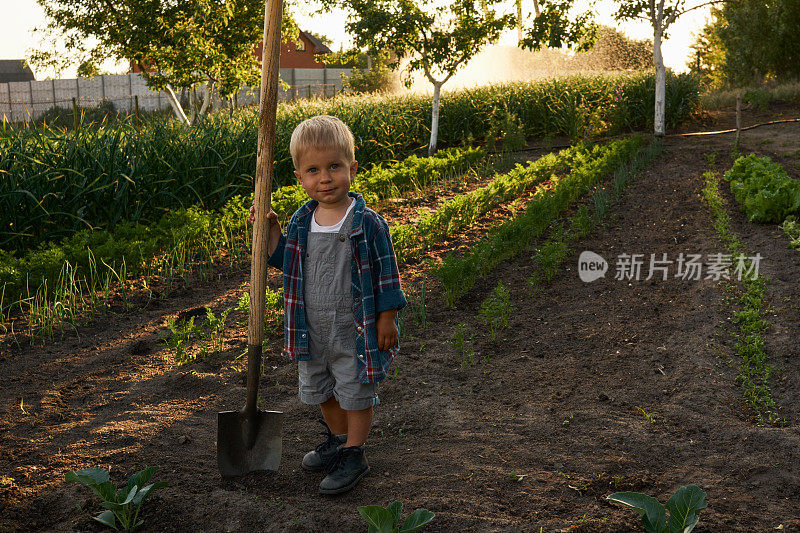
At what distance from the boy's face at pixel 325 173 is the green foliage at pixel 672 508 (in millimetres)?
1436

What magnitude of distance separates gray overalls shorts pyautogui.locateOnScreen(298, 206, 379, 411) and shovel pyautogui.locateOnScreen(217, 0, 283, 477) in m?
0.21

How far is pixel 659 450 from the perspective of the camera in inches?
124

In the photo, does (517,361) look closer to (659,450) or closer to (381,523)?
(659,450)

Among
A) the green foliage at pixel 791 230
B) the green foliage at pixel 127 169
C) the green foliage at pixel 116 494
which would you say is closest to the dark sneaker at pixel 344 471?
the green foliage at pixel 116 494

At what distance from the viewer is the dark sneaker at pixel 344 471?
2717 millimetres

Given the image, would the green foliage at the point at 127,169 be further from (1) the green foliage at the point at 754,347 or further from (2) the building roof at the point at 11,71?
(2) the building roof at the point at 11,71

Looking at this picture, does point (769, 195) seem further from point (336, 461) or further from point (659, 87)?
point (659, 87)

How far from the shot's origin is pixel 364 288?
2631 millimetres

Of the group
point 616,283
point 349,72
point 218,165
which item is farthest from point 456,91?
point 349,72

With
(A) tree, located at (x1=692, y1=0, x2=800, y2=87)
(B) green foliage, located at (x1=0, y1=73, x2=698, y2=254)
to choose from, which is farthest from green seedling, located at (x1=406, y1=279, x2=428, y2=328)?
(A) tree, located at (x1=692, y1=0, x2=800, y2=87)

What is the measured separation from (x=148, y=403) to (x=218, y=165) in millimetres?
4695

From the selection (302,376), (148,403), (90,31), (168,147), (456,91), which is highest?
(90,31)

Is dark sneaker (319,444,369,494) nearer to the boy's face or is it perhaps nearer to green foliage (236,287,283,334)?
the boy's face

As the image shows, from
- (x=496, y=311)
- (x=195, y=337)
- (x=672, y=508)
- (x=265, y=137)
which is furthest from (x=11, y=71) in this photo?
(x=672, y=508)
